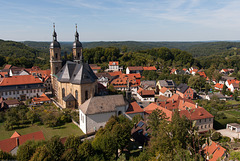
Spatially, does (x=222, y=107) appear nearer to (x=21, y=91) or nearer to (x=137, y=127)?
(x=137, y=127)

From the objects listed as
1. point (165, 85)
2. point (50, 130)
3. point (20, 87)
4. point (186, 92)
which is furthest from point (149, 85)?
point (50, 130)

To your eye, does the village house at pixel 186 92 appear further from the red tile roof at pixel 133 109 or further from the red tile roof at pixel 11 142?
the red tile roof at pixel 11 142

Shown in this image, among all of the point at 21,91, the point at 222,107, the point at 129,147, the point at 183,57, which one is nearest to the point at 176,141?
the point at 129,147

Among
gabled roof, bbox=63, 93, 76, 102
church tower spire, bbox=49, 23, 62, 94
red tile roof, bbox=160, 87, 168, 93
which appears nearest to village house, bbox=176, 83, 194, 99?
red tile roof, bbox=160, 87, 168, 93

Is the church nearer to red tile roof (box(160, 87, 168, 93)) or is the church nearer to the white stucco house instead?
the white stucco house

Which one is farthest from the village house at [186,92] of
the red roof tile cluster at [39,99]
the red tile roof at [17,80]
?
the red tile roof at [17,80]

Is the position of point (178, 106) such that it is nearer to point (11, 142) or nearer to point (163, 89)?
point (163, 89)
